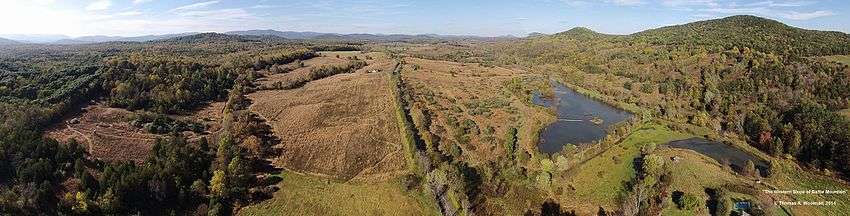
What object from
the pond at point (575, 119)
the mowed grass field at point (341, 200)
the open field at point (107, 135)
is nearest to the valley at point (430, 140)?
the mowed grass field at point (341, 200)

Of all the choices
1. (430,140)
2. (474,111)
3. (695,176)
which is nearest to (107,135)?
(430,140)

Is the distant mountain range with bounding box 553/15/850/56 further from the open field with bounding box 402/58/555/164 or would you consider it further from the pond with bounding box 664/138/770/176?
the pond with bounding box 664/138/770/176

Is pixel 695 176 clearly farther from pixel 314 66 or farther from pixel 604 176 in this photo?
pixel 314 66

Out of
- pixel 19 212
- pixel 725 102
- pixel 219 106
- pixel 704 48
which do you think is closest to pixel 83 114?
pixel 219 106

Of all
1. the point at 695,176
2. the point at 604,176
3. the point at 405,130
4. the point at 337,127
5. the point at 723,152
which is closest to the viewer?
the point at 695,176

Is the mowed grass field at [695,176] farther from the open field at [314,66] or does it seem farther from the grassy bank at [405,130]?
the open field at [314,66]

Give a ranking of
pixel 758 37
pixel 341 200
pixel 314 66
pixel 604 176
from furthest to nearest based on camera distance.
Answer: pixel 314 66
pixel 758 37
pixel 604 176
pixel 341 200
